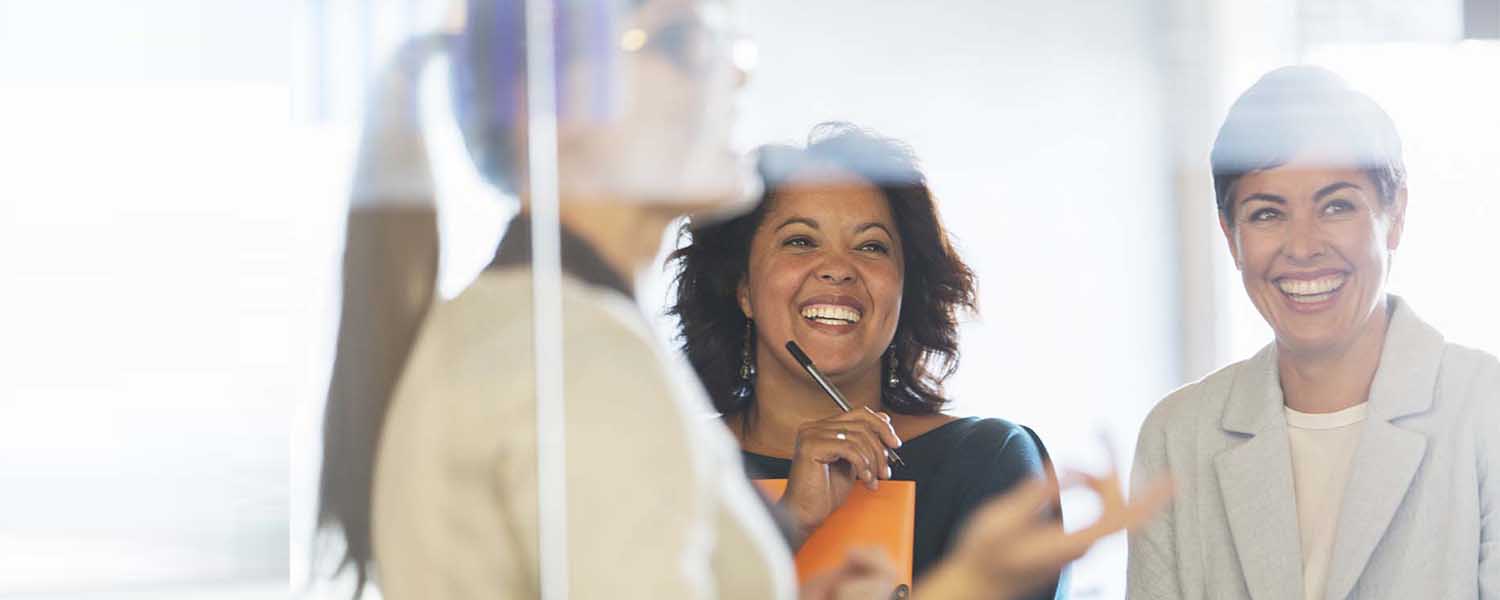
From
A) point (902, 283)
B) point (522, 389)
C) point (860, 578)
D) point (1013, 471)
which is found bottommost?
point (860, 578)

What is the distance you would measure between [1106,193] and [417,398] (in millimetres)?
789

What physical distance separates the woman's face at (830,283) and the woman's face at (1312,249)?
441mm

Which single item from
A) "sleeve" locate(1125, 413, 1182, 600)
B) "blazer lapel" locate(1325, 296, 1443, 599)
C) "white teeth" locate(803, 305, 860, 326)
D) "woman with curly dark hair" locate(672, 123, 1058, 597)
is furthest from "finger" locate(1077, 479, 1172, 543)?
"white teeth" locate(803, 305, 860, 326)

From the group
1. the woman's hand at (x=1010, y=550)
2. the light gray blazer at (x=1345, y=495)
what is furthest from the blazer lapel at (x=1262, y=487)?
the woman's hand at (x=1010, y=550)

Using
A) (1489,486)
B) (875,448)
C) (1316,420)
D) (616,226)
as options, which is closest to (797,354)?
(875,448)

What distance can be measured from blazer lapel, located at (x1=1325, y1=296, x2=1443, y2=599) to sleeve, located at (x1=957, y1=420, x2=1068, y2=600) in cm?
40

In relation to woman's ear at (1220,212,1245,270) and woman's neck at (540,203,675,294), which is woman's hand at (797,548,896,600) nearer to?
woman's neck at (540,203,675,294)

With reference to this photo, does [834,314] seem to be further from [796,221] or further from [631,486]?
[631,486]

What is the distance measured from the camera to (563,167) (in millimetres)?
1644

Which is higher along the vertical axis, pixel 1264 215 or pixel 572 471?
pixel 1264 215

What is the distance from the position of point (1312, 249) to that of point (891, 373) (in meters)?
0.54

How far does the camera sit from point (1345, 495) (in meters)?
1.80

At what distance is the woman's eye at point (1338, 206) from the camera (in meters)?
1.80

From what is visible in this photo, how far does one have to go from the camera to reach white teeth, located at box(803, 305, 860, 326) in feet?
5.38
